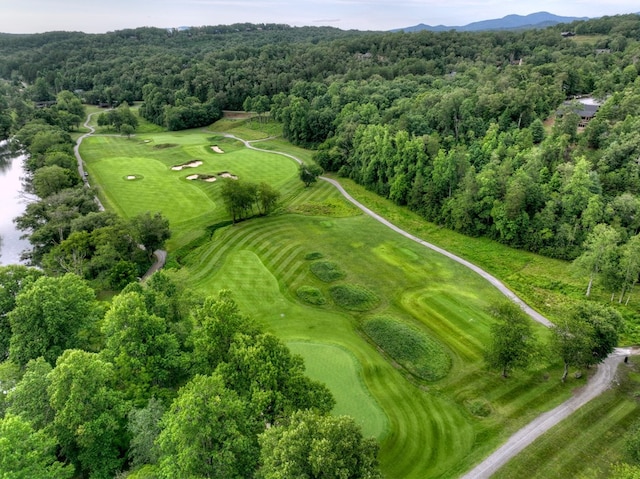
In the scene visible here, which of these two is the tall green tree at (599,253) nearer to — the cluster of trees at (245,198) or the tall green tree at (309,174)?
the cluster of trees at (245,198)

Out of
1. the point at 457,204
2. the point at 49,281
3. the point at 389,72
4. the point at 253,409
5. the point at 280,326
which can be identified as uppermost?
the point at 389,72

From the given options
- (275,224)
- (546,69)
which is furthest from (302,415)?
(546,69)

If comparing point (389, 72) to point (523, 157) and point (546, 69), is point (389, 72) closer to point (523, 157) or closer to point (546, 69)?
point (546, 69)

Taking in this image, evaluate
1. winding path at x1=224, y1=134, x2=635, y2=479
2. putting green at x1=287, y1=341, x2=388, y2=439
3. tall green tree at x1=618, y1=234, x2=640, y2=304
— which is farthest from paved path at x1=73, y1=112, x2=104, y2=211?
tall green tree at x1=618, y1=234, x2=640, y2=304

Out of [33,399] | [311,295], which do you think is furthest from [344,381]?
[33,399]

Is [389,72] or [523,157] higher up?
[389,72]

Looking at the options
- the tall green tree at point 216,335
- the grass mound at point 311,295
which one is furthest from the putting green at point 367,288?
the tall green tree at point 216,335
